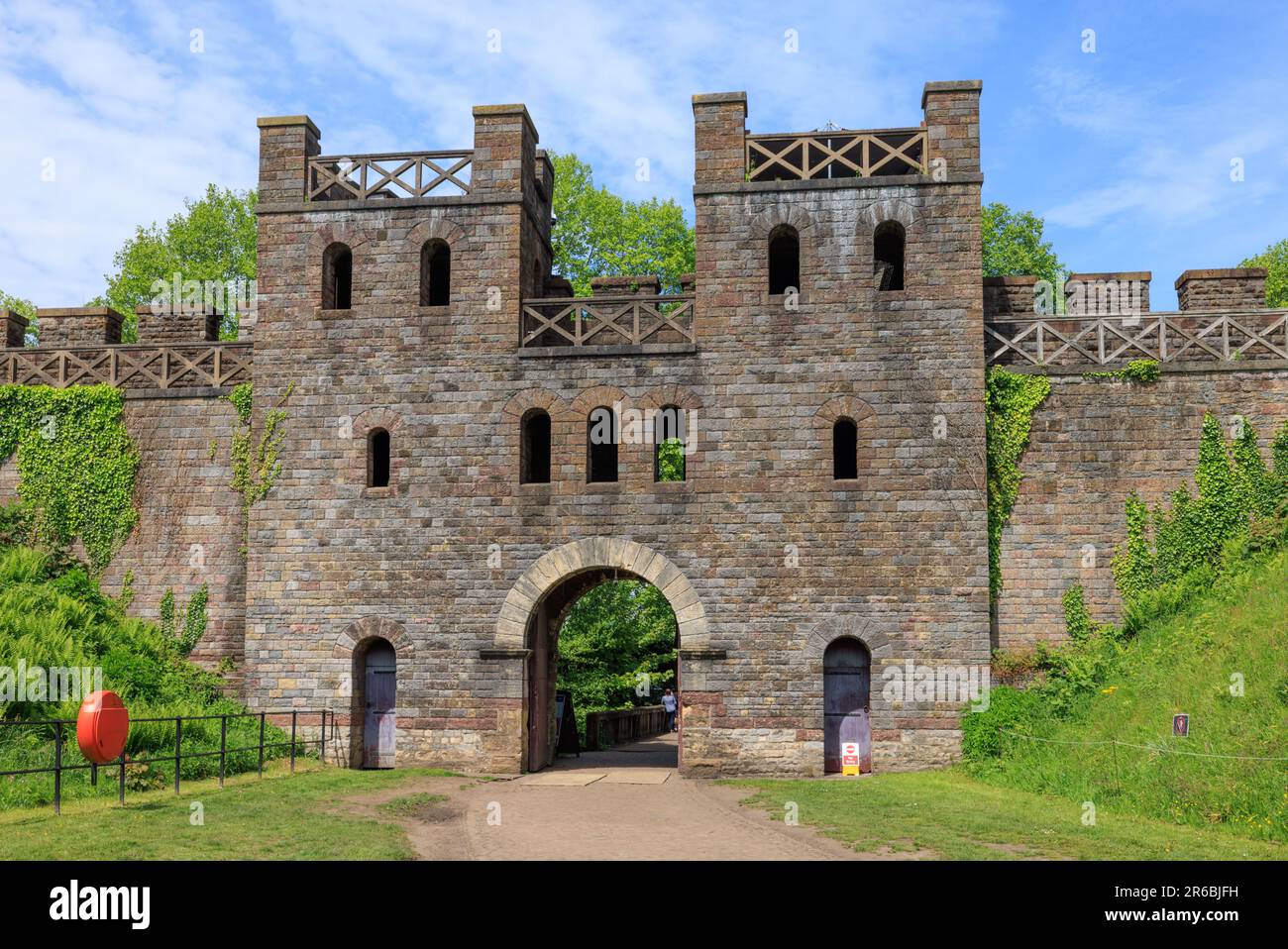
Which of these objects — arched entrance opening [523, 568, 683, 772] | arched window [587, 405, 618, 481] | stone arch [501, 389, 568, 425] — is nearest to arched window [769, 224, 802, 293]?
arched window [587, 405, 618, 481]

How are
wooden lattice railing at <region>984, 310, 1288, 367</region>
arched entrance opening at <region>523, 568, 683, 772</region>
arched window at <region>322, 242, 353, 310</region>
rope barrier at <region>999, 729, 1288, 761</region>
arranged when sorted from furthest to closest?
arched entrance opening at <region>523, 568, 683, 772</region> → arched window at <region>322, 242, 353, 310</region> → wooden lattice railing at <region>984, 310, 1288, 367</region> → rope barrier at <region>999, 729, 1288, 761</region>

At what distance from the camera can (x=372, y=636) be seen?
19.5m

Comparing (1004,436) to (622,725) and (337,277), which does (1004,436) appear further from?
(622,725)

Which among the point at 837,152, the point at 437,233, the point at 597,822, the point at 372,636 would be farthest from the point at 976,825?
the point at 437,233

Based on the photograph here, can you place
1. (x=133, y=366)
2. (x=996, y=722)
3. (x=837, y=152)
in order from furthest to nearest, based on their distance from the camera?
(x=133, y=366)
(x=837, y=152)
(x=996, y=722)

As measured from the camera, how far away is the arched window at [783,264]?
69.1 feet

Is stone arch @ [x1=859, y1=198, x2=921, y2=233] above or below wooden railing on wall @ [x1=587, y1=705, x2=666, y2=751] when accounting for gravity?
above

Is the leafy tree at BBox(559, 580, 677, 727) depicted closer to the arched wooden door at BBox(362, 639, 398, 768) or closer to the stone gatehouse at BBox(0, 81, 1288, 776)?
the stone gatehouse at BBox(0, 81, 1288, 776)

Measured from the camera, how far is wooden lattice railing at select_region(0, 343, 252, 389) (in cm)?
2148

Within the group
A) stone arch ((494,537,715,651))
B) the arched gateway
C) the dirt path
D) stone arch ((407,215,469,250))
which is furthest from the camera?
stone arch ((407,215,469,250))

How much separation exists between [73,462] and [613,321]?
991cm

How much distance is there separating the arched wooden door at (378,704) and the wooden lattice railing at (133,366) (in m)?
5.46

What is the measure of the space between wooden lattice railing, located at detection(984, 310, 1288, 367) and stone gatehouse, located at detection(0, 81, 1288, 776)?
0.06 meters

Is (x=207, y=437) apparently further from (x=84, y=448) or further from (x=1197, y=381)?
(x=1197, y=381)
